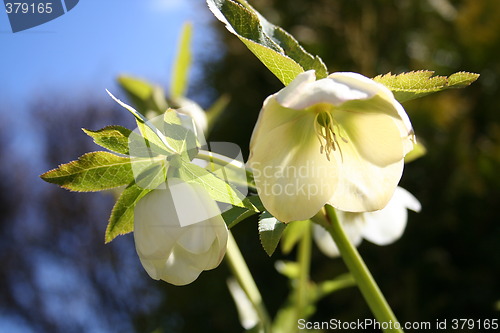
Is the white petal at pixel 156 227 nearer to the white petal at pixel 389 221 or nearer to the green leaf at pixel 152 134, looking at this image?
the green leaf at pixel 152 134

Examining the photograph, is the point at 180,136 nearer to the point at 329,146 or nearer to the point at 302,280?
the point at 329,146

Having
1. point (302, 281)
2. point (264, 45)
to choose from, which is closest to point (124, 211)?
point (264, 45)

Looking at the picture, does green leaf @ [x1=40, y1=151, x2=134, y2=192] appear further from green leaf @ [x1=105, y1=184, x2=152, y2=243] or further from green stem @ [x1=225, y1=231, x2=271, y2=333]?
green stem @ [x1=225, y1=231, x2=271, y2=333]

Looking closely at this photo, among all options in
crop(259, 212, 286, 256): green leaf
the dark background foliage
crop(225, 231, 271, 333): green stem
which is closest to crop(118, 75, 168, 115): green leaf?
crop(225, 231, 271, 333): green stem

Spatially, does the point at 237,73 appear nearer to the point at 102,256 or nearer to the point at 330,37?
the point at 330,37

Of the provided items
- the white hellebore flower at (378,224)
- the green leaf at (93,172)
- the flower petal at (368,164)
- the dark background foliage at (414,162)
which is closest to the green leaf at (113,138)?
the green leaf at (93,172)
